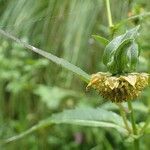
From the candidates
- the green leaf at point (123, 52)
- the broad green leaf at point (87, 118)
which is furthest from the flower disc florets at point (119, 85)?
the broad green leaf at point (87, 118)

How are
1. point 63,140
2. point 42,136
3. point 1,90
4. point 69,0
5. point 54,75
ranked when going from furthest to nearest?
point 63,140
point 42,136
point 1,90
point 54,75
point 69,0

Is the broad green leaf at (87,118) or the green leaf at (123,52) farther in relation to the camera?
the broad green leaf at (87,118)

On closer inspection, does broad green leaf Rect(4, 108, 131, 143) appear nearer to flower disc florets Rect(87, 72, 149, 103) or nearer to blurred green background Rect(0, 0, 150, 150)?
blurred green background Rect(0, 0, 150, 150)

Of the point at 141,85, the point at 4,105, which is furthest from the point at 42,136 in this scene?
the point at 141,85

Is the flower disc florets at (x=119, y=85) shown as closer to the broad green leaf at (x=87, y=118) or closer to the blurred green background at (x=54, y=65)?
the blurred green background at (x=54, y=65)

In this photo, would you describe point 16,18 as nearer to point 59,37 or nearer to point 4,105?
point 59,37

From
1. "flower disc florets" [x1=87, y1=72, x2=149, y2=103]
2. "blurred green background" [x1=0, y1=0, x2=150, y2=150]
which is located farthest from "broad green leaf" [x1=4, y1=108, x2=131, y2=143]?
"flower disc florets" [x1=87, y1=72, x2=149, y2=103]
